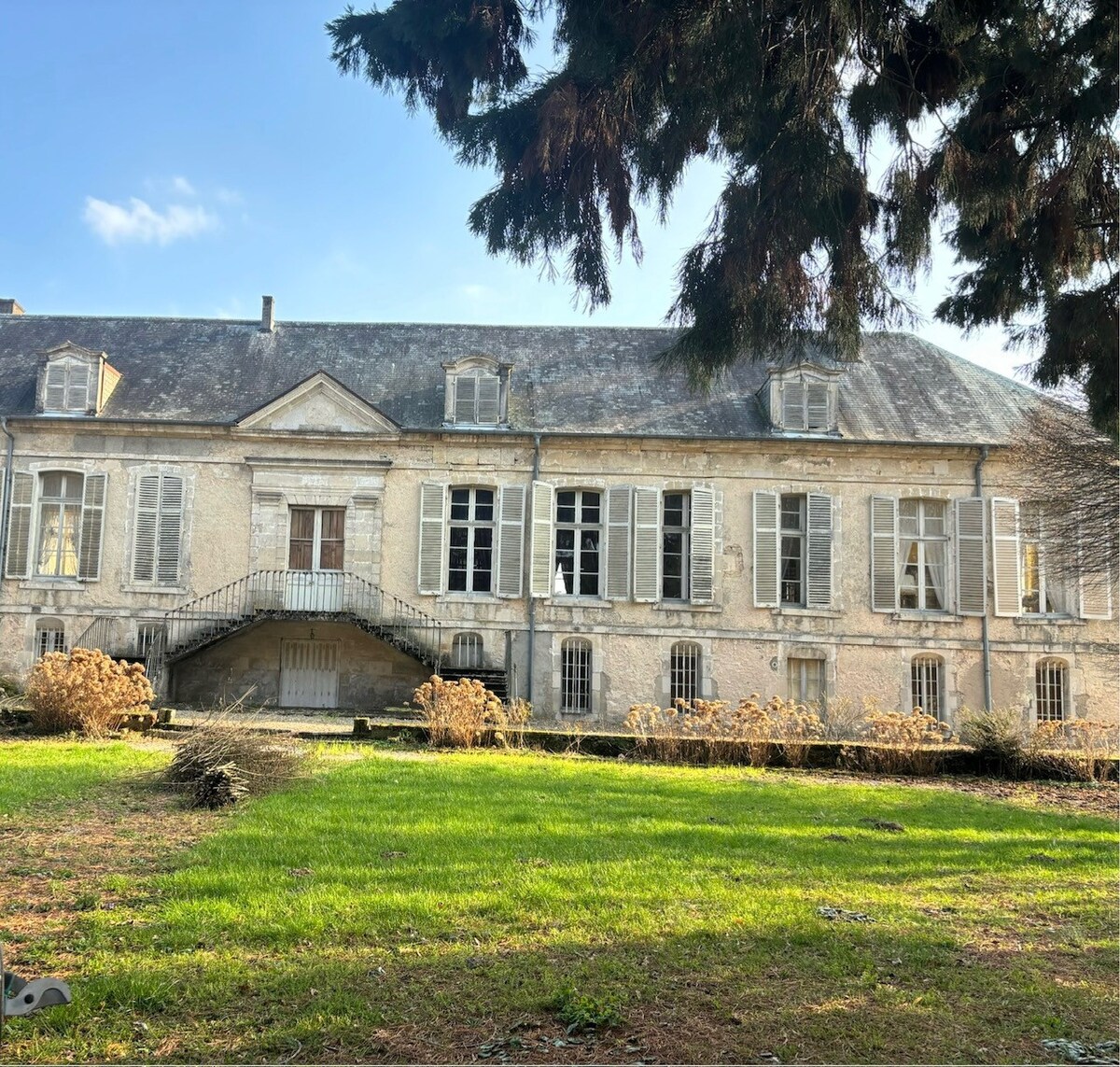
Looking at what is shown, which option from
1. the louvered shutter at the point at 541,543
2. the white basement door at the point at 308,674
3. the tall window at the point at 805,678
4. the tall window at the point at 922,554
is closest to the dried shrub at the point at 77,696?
the white basement door at the point at 308,674

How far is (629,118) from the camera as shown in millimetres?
4590

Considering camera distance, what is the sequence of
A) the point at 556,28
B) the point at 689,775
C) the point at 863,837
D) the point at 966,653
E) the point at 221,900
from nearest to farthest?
the point at 556,28
the point at 221,900
the point at 863,837
the point at 689,775
the point at 966,653

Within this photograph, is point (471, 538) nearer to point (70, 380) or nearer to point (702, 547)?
point (702, 547)

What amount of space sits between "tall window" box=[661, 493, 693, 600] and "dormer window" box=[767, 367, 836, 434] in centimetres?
233

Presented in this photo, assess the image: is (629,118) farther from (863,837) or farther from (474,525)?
(474,525)

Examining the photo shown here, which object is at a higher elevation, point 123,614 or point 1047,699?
point 123,614

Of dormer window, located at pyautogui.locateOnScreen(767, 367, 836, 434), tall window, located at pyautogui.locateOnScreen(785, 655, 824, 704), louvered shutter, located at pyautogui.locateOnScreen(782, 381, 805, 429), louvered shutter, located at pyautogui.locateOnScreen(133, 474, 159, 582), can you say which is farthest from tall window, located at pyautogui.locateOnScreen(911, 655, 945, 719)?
louvered shutter, located at pyautogui.locateOnScreen(133, 474, 159, 582)

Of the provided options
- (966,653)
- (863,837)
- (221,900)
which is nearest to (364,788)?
(221,900)

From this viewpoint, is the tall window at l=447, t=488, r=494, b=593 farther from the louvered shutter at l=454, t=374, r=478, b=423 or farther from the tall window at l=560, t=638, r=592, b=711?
the tall window at l=560, t=638, r=592, b=711

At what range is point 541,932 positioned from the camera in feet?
15.1

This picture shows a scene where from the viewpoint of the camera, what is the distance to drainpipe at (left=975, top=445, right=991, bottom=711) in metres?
16.4

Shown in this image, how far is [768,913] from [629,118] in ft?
13.6

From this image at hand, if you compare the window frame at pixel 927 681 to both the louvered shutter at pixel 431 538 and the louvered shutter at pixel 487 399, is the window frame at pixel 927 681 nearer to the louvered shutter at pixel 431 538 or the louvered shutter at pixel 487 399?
the louvered shutter at pixel 431 538

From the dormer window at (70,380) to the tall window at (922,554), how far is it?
592 inches
